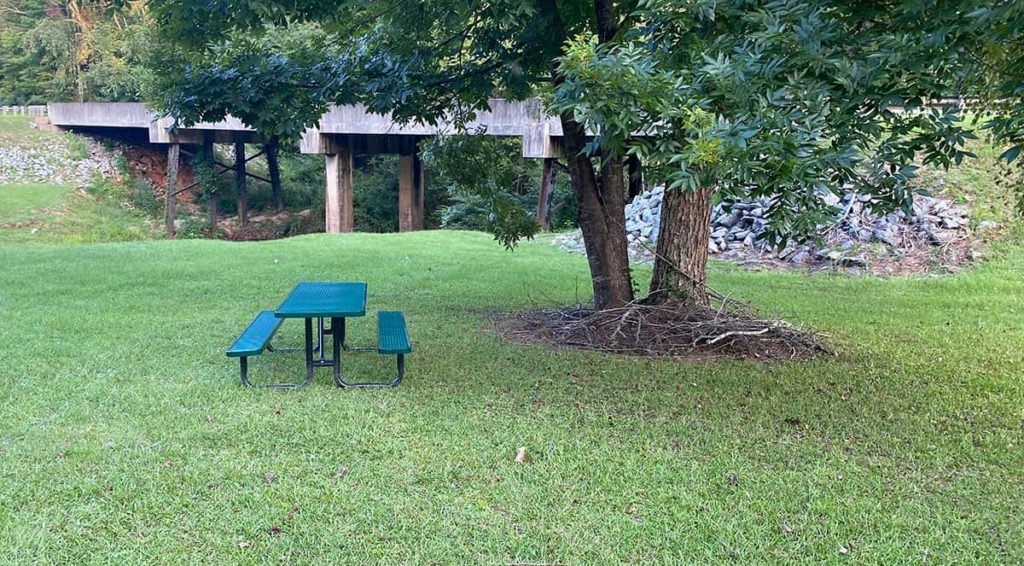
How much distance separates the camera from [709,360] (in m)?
5.76

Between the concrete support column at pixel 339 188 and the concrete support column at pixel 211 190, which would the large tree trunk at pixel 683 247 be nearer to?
the concrete support column at pixel 339 188

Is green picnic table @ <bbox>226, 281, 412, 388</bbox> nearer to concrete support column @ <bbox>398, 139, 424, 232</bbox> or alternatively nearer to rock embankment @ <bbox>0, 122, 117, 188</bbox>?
concrete support column @ <bbox>398, 139, 424, 232</bbox>

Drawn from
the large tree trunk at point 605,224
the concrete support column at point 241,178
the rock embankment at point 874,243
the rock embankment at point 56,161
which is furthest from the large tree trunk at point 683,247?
the rock embankment at point 56,161

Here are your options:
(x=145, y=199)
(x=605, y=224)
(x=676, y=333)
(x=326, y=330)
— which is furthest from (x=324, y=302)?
(x=145, y=199)

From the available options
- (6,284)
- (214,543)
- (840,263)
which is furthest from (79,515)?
(840,263)

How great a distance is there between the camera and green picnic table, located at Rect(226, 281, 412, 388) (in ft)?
14.5

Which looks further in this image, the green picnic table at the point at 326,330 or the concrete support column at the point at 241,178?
the concrete support column at the point at 241,178

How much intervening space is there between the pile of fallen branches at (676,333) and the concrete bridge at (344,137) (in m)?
8.81

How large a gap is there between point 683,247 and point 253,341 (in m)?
3.71

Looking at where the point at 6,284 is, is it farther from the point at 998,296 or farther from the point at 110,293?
the point at 998,296

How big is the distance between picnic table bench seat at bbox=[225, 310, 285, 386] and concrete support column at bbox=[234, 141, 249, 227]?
800 inches

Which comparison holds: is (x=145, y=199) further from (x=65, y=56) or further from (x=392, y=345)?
(x=392, y=345)

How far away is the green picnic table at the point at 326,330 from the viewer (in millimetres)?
4406

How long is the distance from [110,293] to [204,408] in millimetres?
4878
